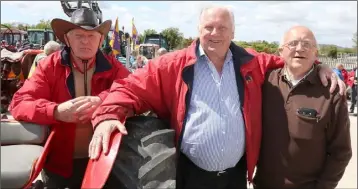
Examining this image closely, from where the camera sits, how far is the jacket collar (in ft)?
8.24

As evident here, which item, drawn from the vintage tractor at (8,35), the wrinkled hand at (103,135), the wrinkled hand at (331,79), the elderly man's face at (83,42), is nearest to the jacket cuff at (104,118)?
the wrinkled hand at (103,135)

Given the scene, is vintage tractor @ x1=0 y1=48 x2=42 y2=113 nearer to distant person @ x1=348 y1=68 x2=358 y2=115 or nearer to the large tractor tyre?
the large tractor tyre

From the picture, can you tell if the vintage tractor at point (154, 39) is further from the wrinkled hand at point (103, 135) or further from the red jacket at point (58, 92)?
the wrinkled hand at point (103, 135)

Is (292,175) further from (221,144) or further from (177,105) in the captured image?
(177,105)

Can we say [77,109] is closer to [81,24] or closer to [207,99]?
[81,24]

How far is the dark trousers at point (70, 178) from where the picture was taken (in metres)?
2.58

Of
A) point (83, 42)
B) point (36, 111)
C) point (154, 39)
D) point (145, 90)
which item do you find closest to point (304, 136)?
point (145, 90)

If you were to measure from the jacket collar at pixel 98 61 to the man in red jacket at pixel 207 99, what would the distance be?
9.6 inches

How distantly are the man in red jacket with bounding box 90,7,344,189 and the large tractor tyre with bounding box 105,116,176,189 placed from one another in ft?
0.84

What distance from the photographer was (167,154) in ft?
6.31

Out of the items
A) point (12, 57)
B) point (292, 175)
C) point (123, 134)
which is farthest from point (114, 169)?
point (12, 57)

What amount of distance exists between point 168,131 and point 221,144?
39cm

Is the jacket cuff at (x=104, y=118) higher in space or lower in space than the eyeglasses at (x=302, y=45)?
lower

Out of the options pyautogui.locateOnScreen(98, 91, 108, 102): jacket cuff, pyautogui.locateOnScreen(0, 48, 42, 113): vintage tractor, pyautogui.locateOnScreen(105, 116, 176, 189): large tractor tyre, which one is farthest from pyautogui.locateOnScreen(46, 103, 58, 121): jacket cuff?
pyautogui.locateOnScreen(0, 48, 42, 113): vintage tractor
